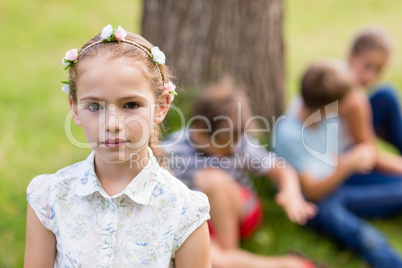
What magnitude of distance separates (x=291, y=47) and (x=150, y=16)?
376cm

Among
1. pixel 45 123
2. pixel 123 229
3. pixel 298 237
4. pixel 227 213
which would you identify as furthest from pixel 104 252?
pixel 45 123

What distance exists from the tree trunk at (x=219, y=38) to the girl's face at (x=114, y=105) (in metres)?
2.50

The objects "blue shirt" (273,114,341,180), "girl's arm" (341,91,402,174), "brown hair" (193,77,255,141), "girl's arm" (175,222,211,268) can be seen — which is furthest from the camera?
"girl's arm" (341,91,402,174)

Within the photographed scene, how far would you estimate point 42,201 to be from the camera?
1.65 metres

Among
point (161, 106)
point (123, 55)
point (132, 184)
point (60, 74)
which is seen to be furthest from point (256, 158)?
point (60, 74)

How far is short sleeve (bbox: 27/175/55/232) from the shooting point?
1.63 m

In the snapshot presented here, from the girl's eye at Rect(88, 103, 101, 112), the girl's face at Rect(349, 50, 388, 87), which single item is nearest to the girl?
the girl's eye at Rect(88, 103, 101, 112)

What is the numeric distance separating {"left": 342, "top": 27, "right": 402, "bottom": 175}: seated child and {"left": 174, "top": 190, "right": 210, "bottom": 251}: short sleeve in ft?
8.68

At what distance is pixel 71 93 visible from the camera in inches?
65.9

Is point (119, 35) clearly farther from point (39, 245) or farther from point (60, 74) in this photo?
point (60, 74)

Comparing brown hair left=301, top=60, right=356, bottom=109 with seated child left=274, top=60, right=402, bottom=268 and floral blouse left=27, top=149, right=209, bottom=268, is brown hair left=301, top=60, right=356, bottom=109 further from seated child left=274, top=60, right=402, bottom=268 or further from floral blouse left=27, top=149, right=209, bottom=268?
floral blouse left=27, top=149, right=209, bottom=268

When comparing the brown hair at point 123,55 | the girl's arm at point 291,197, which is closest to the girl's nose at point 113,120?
the brown hair at point 123,55

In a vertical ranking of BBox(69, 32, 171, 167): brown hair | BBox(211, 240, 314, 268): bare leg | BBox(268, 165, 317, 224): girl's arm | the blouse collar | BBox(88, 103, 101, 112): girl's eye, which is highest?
BBox(69, 32, 171, 167): brown hair

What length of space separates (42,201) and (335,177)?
2426 mm
